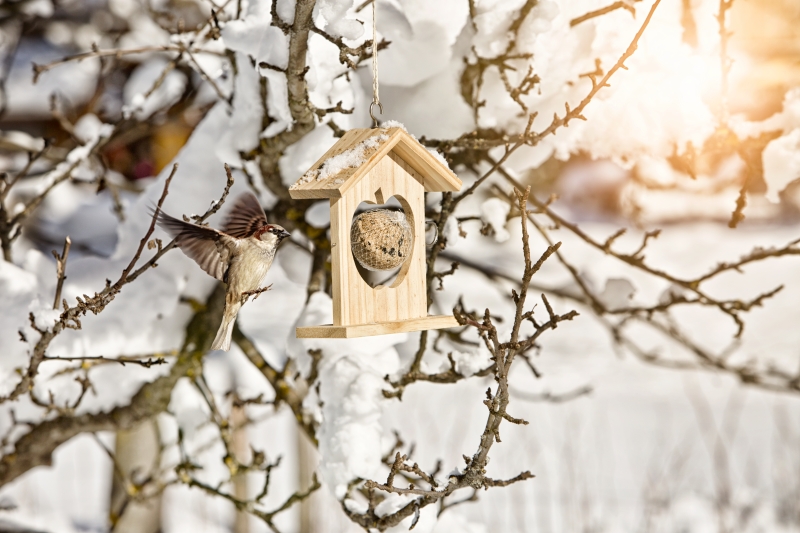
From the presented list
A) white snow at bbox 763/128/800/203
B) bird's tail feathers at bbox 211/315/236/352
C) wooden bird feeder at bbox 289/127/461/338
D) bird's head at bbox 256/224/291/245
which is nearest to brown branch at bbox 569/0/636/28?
white snow at bbox 763/128/800/203

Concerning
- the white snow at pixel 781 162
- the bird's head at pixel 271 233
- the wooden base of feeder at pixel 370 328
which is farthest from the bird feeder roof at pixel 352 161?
the white snow at pixel 781 162

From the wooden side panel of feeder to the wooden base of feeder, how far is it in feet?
0.20

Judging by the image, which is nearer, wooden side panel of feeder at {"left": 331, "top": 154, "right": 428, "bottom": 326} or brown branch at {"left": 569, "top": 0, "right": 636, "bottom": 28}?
wooden side panel of feeder at {"left": 331, "top": 154, "right": 428, "bottom": 326}

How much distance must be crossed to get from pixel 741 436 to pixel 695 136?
536cm

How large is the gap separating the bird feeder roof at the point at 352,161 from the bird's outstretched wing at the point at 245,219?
0.62 feet

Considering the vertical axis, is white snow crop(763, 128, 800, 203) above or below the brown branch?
below

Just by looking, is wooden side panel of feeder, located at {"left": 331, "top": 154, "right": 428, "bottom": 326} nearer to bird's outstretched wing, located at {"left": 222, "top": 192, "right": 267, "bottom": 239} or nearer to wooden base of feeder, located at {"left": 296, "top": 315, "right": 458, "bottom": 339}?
wooden base of feeder, located at {"left": 296, "top": 315, "right": 458, "bottom": 339}

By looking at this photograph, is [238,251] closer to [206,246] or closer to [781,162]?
[206,246]

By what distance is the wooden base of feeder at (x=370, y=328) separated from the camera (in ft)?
5.17

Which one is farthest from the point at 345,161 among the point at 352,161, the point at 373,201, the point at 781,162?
the point at 781,162

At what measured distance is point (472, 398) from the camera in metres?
7.27

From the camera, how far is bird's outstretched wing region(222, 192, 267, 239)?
180cm

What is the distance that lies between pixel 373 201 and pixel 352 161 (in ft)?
0.63

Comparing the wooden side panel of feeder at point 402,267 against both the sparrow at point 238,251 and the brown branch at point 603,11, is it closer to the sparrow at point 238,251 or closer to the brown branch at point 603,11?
the sparrow at point 238,251
